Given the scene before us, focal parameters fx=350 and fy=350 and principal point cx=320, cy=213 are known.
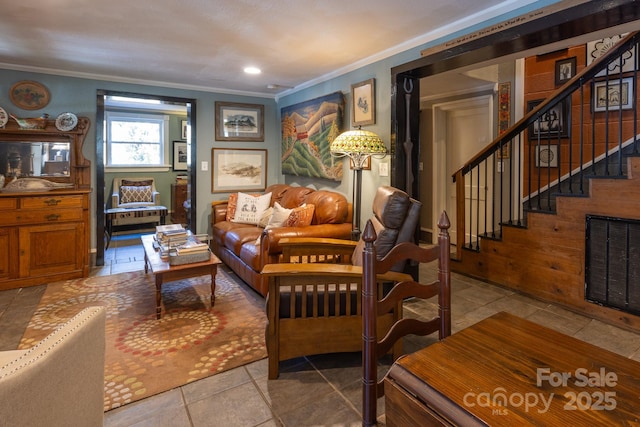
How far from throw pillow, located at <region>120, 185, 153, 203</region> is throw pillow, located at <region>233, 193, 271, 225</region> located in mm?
2710

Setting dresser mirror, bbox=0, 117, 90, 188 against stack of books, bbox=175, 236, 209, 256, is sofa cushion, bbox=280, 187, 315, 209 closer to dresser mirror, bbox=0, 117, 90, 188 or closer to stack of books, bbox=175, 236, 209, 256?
stack of books, bbox=175, 236, 209, 256

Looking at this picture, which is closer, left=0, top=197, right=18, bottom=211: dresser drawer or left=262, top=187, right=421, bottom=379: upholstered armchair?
left=262, top=187, right=421, bottom=379: upholstered armchair

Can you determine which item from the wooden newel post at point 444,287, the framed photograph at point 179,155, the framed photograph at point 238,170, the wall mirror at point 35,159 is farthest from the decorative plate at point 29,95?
the wooden newel post at point 444,287

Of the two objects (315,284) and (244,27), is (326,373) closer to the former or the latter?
(315,284)

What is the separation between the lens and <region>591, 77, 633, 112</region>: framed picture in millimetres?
3342

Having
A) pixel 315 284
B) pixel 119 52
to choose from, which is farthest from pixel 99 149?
pixel 315 284

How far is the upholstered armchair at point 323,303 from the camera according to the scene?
191 cm

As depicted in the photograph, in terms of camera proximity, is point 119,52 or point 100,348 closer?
point 100,348

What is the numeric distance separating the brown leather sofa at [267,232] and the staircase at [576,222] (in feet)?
4.71

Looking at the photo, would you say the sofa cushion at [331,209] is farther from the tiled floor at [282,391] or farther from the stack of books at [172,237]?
the stack of books at [172,237]

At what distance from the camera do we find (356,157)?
10.7 feet

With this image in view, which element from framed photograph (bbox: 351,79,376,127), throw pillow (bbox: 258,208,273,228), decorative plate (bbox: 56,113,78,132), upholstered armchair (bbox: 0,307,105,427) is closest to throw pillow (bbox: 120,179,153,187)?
decorative plate (bbox: 56,113,78,132)

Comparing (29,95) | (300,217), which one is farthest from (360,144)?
(29,95)

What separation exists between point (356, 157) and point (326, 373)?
1.93 m
